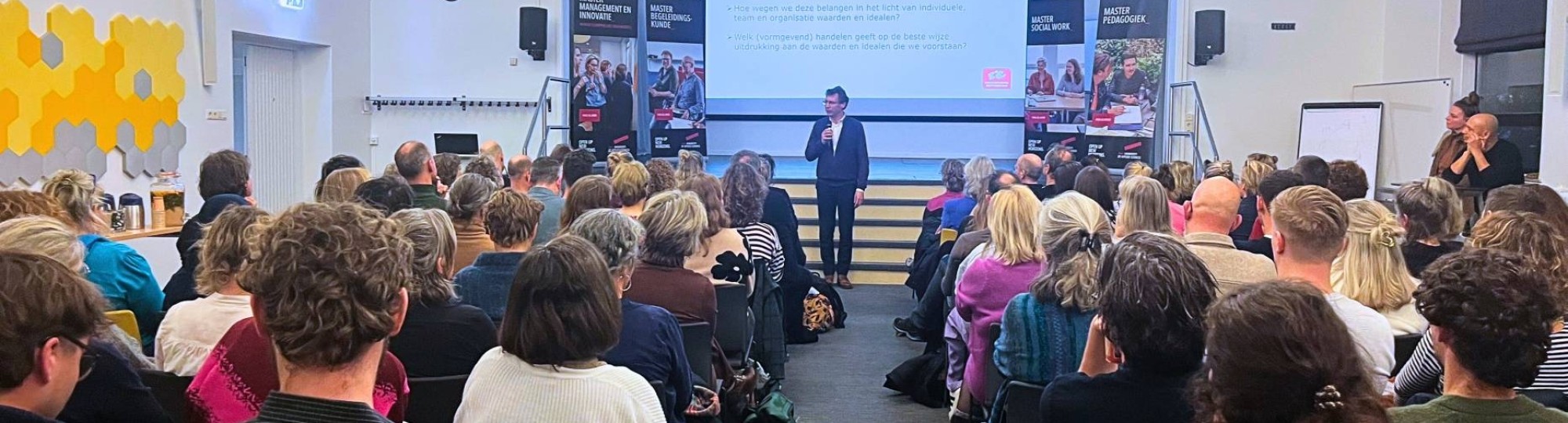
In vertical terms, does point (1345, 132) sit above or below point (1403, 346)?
above

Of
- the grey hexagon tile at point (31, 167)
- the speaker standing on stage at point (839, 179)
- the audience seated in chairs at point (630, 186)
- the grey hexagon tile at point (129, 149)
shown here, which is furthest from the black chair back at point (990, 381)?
the grey hexagon tile at point (129, 149)

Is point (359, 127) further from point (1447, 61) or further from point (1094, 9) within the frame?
point (1447, 61)

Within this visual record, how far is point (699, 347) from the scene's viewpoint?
3715 millimetres

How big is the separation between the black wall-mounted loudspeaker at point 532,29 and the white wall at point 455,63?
0.26 meters

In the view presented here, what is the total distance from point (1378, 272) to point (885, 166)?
1029 centimetres

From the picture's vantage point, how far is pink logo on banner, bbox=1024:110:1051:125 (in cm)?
1173

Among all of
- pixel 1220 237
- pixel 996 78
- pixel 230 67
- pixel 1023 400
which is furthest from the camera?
pixel 996 78

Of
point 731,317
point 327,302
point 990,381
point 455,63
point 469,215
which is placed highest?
point 455,63

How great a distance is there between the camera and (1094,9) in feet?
42.1

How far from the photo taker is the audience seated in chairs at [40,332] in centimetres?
168

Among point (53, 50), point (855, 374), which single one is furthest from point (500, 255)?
point (53, 50)

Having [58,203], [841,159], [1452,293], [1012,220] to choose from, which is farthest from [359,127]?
[1452,293]

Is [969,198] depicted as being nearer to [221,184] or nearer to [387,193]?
[387,193]

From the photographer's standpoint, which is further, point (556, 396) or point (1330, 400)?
point (556, 396)
